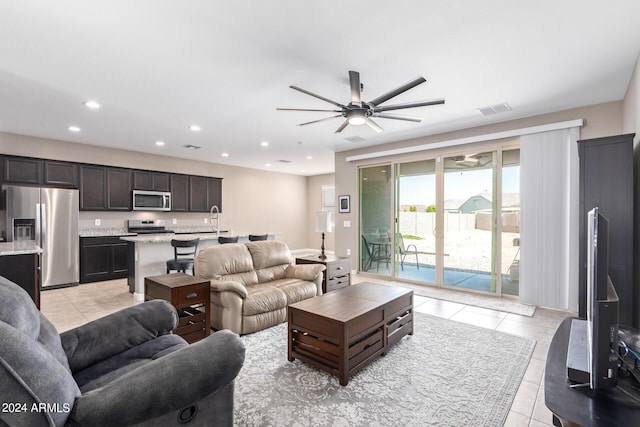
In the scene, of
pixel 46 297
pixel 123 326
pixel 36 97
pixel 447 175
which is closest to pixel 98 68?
pixel 36 97

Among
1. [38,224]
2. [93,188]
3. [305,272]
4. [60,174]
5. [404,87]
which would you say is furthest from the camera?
[93,188]

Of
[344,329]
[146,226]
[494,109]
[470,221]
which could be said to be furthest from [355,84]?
[146,226]

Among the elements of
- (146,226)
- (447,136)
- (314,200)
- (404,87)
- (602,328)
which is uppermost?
(447,136)

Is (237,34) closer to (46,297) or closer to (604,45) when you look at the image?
(604,45)

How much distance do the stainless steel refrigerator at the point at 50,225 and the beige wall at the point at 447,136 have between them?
198 inches

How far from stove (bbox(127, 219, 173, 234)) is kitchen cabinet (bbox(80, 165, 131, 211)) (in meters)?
0.37

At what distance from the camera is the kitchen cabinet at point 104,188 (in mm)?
5965

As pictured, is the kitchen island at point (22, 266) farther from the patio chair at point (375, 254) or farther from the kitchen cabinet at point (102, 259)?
the patio chair at point (375, 254)

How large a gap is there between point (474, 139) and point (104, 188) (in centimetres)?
698

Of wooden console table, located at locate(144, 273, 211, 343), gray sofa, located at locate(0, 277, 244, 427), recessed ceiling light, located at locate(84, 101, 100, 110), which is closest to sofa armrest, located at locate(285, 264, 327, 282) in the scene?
wooden console table, located at locate(144, 273, 211, 343)

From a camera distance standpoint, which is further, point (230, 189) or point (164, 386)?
point (230, 189)

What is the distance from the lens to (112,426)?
1084mm

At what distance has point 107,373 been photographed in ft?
5.16

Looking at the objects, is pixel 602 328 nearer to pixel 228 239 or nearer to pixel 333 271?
pixel 333 271
